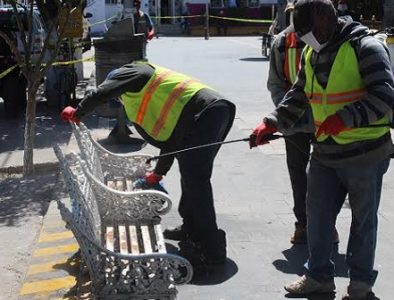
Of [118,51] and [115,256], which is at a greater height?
[118,51]

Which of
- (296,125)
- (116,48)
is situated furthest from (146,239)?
(116,48)

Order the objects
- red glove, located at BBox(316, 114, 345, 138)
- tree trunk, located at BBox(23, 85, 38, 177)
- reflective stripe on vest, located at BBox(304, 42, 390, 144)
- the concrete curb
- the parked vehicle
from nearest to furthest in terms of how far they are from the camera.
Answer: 1. red glove, located at BBox(316, 114, 345, 138)
2. reflective stripe on vest, located at BBox(304, 42, 390, 144)
3. tree trunk, located at BBox(23, 85, 38, 177)
4. the concrete curb
5. the parked vehicle

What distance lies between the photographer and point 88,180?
4.13m

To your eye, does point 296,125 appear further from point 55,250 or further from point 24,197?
point 24,197

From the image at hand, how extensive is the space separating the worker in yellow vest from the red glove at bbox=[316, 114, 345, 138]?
1010mm

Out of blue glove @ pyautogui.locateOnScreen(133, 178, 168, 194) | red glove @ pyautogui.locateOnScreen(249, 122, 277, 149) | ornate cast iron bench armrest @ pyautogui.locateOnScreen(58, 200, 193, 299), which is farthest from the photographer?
blue glove @ pyautogui.locateOnScreen(133, 178, 168, 194)

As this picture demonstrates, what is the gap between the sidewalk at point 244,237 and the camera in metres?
4.17

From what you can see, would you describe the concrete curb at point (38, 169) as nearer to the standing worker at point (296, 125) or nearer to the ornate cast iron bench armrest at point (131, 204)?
the ornate cast iron bench armrest at point (131, 204)

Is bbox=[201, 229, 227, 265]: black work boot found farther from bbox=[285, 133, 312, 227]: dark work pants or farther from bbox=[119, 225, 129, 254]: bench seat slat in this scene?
bbox=[285, 133, 312, 227]: dark work pants

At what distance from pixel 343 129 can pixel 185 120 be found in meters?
1.22

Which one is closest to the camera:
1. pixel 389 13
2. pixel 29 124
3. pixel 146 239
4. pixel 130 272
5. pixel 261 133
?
pixel 130 272

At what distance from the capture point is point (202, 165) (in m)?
4.27

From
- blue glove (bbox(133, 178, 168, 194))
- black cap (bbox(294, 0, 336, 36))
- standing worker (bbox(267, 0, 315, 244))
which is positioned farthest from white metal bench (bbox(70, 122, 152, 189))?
black cap (bbox(294, 0, 336, 36))

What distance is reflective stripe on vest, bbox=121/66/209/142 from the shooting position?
4273 mm
